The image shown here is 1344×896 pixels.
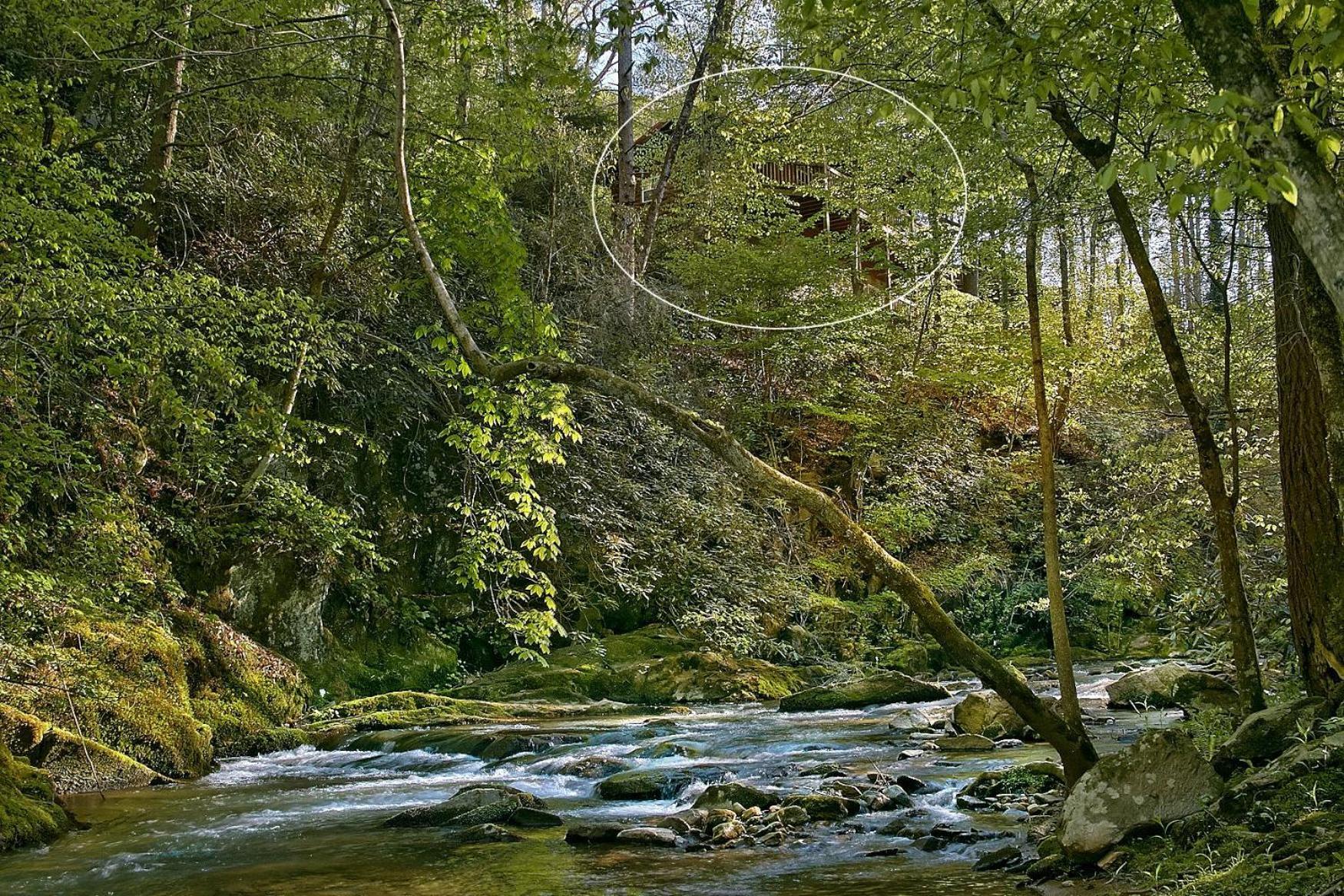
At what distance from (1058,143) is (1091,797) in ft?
19.2

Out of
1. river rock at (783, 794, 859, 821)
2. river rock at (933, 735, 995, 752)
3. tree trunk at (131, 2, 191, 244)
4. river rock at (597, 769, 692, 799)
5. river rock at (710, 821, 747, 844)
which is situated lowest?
river rock at (933, 735, 995, 752)

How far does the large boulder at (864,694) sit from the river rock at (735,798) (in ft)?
18.6

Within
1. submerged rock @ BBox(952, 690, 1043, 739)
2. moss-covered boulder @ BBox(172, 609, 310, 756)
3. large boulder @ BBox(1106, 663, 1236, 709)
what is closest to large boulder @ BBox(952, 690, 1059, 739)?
submerged rock @ BBox(952, 690, 1043, 739)

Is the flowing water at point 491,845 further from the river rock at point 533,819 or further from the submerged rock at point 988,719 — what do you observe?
the submerged rock at point 988,719

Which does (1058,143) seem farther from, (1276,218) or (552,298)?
(552,298)

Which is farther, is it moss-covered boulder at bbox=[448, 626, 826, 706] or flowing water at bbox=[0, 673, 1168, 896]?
moss-covered boulder at bbox=[448, 626, 826, 706]

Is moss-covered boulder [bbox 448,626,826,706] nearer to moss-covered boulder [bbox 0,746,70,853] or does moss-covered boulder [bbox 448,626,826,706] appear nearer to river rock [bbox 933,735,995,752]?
river rock [bbox 933,735,995,752]

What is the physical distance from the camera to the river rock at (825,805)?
7359 millimetres

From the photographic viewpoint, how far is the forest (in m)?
5.64

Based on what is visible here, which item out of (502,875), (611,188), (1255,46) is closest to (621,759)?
(502,875)

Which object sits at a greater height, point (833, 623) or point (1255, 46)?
point (1255, 46)

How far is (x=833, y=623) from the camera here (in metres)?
19.0

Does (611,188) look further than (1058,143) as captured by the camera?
Yes

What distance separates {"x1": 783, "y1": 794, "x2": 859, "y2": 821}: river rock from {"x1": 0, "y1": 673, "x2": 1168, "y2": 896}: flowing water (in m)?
0.19
